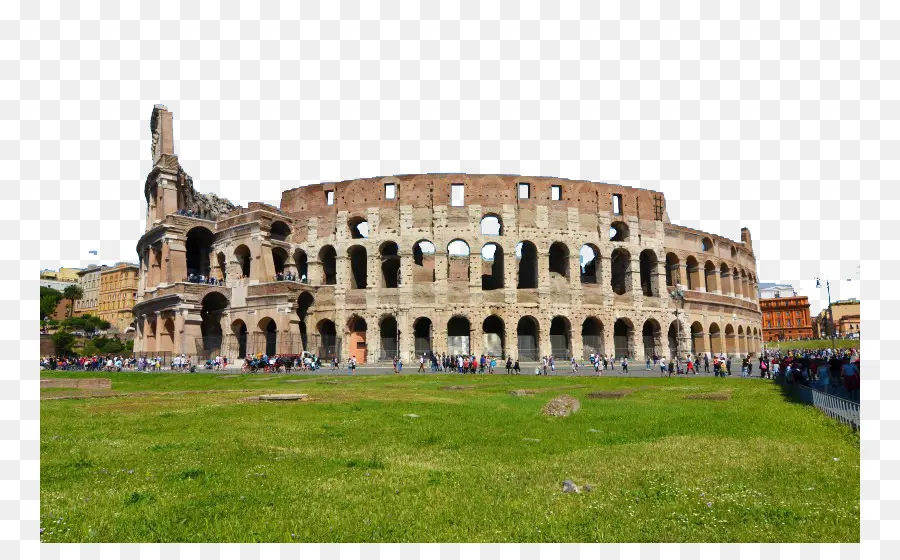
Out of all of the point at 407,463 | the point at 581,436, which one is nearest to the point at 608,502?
the point at 407,463

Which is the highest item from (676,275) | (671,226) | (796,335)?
(671,226)

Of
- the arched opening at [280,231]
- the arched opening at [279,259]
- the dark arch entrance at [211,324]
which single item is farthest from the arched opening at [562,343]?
the dark arch entrance at [211,324]

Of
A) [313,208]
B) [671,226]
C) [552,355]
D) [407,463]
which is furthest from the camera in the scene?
[671,226]

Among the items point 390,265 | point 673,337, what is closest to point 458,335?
point 390,265

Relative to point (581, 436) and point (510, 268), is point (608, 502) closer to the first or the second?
point (581, 436)

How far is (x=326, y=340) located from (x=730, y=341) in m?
34.1

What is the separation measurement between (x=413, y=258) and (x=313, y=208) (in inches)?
343

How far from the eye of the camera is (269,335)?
40031 millimetres

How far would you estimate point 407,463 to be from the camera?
7.23 metres

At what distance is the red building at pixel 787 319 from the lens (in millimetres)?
75750

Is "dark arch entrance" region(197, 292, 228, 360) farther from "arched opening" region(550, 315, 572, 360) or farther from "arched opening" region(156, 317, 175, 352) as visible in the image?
"arched opening" region(550, 315, 572, 360)

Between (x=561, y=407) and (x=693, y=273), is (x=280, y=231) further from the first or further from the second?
(x=561, y=407)

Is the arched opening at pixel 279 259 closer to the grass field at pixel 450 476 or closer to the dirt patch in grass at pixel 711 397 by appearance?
the grass field at pixel 450 476

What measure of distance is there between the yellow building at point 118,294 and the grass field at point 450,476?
287 ft
